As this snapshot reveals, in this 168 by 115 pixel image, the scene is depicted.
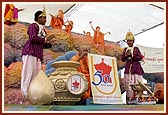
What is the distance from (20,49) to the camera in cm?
226

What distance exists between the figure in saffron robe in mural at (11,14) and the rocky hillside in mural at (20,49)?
1.0 inches

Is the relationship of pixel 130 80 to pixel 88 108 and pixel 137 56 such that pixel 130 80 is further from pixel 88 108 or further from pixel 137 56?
pixel 88 108

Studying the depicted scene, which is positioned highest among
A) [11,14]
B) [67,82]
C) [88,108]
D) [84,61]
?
[11,14]

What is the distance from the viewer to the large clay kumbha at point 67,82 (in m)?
2.21

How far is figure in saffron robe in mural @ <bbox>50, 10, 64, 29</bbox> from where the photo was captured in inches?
90.3

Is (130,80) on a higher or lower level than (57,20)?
lower

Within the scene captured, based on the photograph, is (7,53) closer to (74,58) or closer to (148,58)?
(74,58)

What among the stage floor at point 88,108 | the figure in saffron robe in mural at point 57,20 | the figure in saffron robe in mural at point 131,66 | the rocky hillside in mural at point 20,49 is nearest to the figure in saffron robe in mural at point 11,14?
the rocky hillside in mural at point 20,49

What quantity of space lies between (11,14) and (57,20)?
0.74 ft

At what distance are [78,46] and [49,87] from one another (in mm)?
258

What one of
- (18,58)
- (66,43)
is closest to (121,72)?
(66,43)

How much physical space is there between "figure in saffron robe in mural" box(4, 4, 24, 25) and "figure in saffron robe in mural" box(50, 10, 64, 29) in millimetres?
171

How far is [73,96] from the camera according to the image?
2227 mm

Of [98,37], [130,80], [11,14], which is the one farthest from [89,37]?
[11,14]
